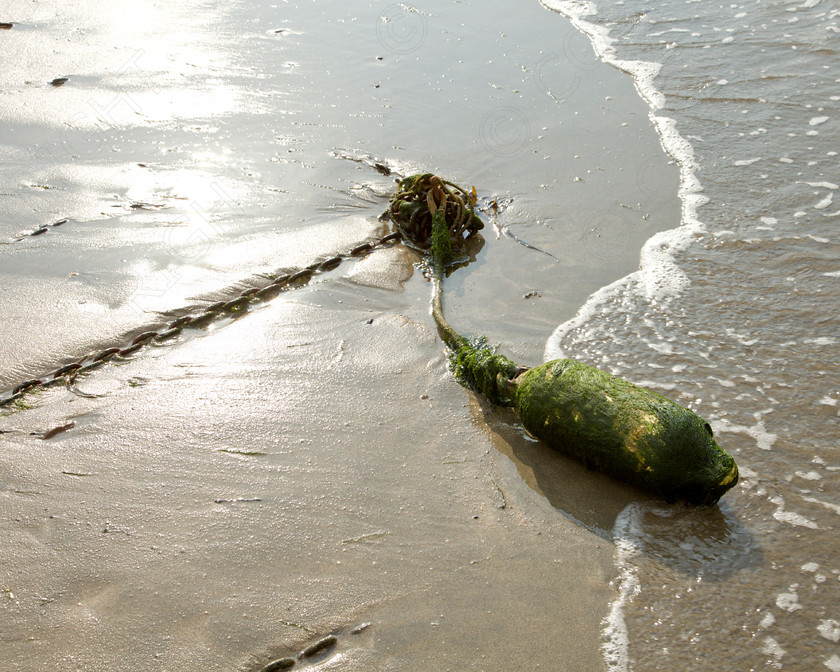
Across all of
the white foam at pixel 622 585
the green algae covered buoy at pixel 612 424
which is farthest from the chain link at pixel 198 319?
the white foam at pixel 622 585

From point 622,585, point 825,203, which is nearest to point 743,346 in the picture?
point 622,585

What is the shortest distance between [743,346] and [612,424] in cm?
126

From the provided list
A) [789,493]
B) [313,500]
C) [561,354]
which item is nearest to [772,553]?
[789,493]

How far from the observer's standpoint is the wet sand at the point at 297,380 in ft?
7.35

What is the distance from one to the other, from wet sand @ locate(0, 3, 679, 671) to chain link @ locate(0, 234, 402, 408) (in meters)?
0.07

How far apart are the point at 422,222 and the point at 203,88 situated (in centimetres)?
288

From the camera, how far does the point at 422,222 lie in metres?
4.53

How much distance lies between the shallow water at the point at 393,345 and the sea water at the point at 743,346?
0.06 feet

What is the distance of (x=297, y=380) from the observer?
10.9 feet

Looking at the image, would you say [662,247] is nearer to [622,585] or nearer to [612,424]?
[612,424]

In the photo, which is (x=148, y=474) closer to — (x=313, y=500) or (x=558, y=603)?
(x=313, y=500)

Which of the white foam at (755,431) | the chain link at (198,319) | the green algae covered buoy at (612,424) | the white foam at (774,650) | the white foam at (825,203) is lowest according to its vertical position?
the white foam at (774,650)

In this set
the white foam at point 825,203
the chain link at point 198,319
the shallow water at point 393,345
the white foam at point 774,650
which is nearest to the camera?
the white foam at point 774,650

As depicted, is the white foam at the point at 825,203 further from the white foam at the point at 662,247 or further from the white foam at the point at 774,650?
the white foam at the point at 774,650
